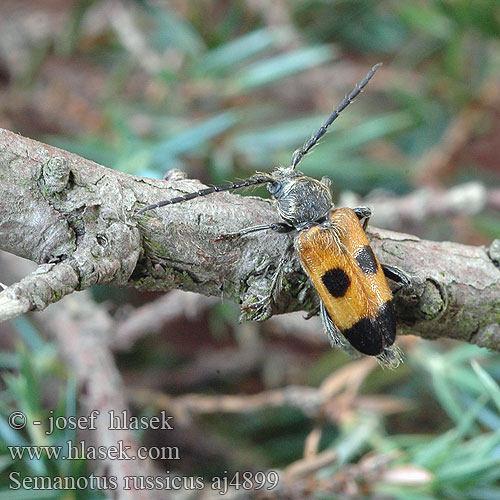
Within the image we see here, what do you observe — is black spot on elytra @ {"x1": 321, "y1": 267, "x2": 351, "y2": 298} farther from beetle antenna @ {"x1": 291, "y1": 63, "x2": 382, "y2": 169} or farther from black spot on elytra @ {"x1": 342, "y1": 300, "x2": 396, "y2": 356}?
beetle antenna @ {"x1": 291, "y1": 63, "x2": 382, "y2": 169}

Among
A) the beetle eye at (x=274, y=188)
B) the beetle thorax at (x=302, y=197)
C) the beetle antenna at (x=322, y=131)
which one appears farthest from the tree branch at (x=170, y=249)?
the beetle antenna at (x=322, y=131)

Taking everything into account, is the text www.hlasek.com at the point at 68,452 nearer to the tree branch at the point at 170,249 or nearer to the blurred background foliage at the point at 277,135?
the blurred background foliage at the point at 277,135

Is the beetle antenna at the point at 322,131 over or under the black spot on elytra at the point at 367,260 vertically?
over

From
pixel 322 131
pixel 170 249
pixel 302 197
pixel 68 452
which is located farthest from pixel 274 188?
pixel 68 452

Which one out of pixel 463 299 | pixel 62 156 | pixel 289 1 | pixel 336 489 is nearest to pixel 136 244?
pixel 62 156

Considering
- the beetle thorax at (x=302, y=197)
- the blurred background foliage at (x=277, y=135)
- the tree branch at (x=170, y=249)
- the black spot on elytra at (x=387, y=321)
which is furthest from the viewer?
the blurred background foliage at (x=277, y=135)

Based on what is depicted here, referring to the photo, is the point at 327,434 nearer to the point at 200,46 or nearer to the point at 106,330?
the point at 106,330
